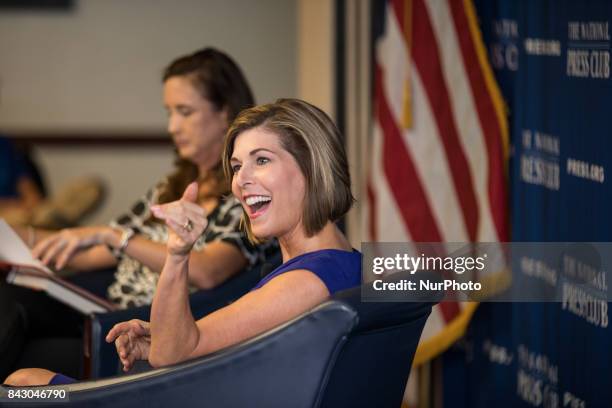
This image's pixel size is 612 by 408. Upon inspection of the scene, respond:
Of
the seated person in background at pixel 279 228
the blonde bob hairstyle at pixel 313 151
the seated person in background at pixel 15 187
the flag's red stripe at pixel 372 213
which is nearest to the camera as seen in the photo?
the seated person in background at pixel 279 228

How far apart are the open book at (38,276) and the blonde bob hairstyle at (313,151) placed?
90 centimetres

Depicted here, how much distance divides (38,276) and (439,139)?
54.4 inches

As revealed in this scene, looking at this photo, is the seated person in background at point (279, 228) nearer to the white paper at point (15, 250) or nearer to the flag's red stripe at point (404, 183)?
the white paper at point (15, 250)

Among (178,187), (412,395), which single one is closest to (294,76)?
(412,395)

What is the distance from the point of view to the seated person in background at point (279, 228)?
6.33ft

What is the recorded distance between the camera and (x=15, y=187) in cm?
586

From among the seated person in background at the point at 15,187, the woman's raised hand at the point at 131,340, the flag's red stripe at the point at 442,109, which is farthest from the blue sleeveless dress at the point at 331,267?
the seated person in background at the point at 15,187

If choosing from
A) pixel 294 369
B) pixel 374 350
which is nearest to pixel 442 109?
pixel 374 350

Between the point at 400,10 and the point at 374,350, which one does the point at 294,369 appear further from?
the point at 400,10

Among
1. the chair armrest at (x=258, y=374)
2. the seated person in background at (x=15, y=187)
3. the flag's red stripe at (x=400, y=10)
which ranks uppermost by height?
the flag's red stripe at (x=400, y=10)

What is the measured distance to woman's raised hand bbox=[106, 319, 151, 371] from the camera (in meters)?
2.01

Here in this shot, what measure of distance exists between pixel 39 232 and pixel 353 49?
205 cm

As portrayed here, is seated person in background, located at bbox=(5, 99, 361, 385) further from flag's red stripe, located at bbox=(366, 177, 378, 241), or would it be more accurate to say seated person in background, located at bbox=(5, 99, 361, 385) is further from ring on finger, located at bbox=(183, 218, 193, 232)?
flag's red stripe, located at bbox=(366, 177, 378, 241)

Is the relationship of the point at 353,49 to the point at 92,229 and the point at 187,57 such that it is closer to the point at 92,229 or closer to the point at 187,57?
the point at 187,57
